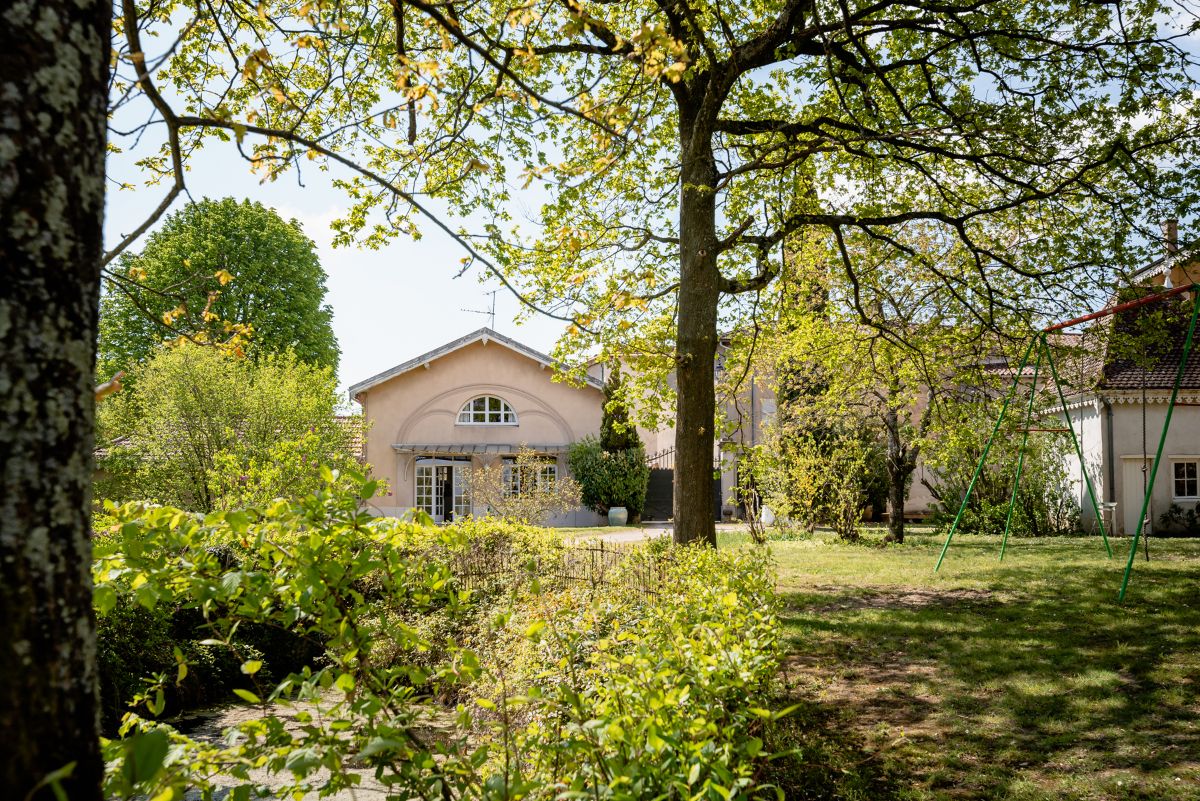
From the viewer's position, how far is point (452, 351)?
2594cm

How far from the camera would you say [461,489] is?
2553 centimetres

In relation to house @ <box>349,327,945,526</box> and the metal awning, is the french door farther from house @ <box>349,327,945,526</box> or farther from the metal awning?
the metal awning

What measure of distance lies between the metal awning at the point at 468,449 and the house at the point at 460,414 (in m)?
0.03

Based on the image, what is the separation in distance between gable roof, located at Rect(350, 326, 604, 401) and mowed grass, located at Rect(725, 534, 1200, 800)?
15.4m

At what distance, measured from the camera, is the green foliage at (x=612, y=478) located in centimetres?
2456

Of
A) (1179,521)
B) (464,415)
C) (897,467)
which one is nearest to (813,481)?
(897,467)

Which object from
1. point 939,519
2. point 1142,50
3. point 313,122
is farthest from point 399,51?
point 939,519

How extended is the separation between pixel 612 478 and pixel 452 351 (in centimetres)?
674

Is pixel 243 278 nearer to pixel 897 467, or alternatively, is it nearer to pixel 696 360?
pixel 897 467

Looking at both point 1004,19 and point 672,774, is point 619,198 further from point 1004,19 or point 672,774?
point 672,774

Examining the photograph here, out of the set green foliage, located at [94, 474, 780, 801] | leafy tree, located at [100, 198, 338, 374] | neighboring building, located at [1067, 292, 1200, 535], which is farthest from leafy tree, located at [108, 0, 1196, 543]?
leafy tree, located at [100, 198, 338, 374]

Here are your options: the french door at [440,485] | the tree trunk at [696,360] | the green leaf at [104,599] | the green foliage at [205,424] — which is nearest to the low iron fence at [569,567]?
the tree trunk at [696,360]

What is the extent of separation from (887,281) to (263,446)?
43.6ft

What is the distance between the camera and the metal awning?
25281mm
